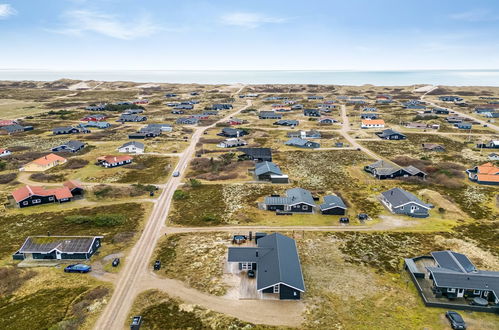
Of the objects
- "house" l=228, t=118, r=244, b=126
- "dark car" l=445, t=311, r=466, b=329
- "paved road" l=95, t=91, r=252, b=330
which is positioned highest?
"house" l=228, t=118, r=244, b=126

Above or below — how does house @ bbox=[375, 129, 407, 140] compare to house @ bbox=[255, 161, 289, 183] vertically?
above

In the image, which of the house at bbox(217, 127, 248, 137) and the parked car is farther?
the house at bbox(217, 127, 248, 137)

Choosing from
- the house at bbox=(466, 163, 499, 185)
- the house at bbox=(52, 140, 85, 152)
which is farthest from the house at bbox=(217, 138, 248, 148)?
the house at bbox=(466, 163, 499, 185)

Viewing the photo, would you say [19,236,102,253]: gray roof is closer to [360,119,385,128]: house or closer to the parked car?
the parked car

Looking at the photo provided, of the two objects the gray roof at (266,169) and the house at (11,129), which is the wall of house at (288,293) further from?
the house at (11,129)

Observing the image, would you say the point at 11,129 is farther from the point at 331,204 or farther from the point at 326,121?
the point at 326,121

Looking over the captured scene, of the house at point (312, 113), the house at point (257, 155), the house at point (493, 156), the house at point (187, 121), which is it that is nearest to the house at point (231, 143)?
the house at point (257, 155)

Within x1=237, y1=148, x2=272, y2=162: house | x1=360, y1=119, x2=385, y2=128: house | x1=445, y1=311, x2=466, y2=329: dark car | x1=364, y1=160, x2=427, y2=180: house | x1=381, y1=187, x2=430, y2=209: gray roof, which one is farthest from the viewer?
x1=360, y1=119, x2=385, y2=128: house
